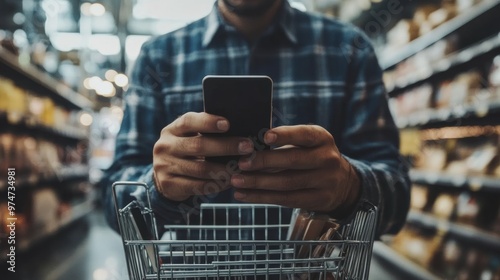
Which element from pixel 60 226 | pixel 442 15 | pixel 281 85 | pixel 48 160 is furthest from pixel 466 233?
pixel 60 226

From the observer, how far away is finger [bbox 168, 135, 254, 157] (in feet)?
1.98

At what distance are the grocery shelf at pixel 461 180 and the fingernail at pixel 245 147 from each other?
2340 mm

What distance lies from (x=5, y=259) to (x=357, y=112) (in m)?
3.02

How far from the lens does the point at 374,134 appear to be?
1.10m

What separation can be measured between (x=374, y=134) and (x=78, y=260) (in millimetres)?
3720

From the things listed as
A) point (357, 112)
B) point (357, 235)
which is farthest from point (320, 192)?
point (357, 112)

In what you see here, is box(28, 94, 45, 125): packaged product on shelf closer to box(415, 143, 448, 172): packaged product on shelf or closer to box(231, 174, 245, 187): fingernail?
box(415, 143, 448, 172): packaged product on shelf

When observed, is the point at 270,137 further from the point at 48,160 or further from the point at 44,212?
the point at 48,160

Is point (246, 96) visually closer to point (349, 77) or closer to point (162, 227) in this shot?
point (162, 227)

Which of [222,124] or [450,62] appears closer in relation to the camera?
[222,124]

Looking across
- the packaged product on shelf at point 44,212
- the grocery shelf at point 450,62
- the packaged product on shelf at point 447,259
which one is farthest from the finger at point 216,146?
A: the packaged product on shelf at point 44,212

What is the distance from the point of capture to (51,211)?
4781mm

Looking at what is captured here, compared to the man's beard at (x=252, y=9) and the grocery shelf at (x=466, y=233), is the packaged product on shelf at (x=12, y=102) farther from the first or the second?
the grocery shelf at (x=466, y=233)

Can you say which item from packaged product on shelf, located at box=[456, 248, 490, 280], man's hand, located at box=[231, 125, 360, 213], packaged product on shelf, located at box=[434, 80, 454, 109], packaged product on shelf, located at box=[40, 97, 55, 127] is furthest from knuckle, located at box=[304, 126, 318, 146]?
packaged product on shelf, located at box=[40, 97, 55, 127]
